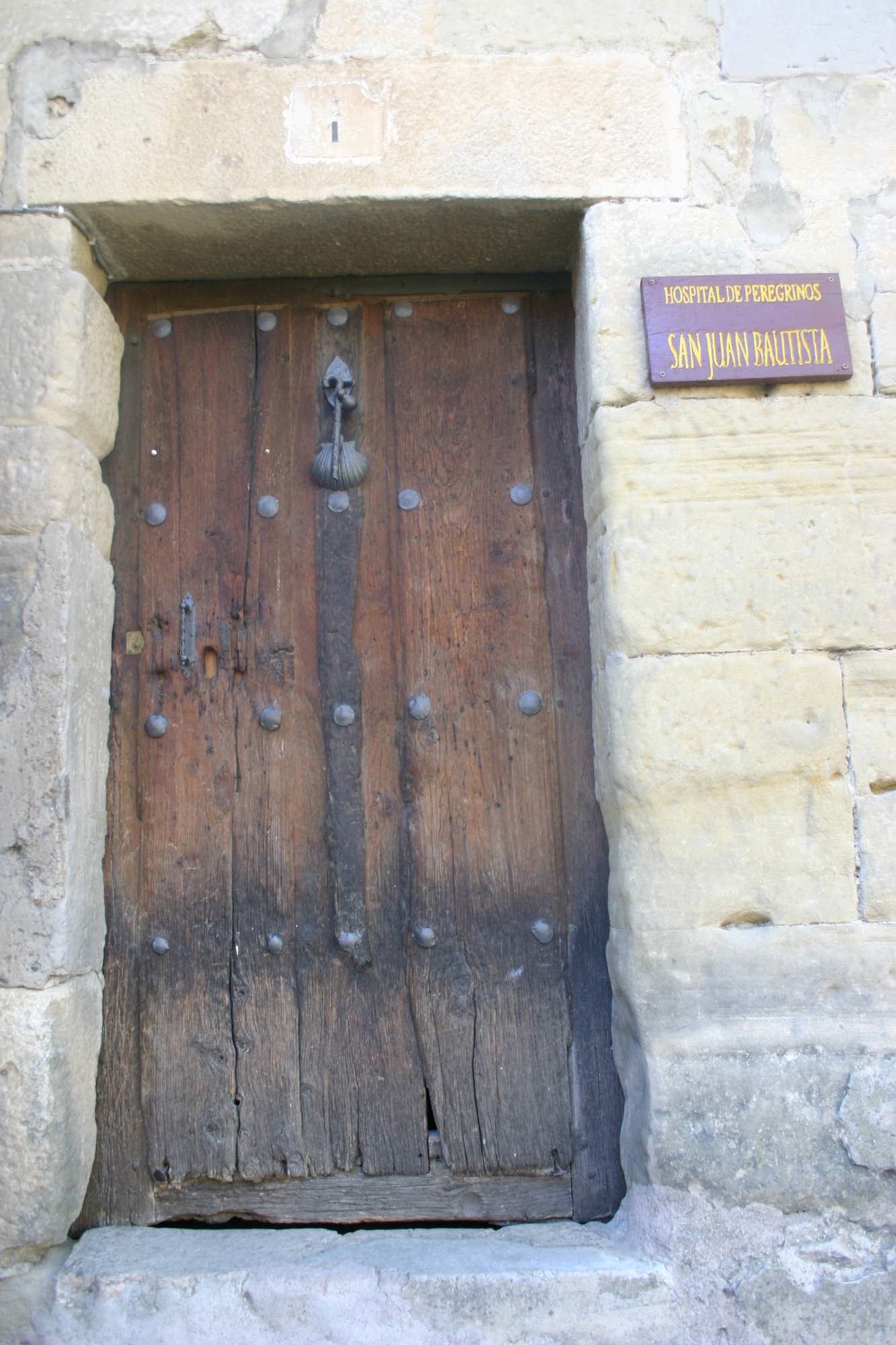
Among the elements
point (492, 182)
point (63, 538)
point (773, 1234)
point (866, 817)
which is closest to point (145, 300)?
point (63, 538)

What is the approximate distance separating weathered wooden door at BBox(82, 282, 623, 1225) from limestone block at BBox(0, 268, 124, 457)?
203mm

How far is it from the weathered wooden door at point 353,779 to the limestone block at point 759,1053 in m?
0.24

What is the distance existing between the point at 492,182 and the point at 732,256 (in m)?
0.46

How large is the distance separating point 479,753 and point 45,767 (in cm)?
78

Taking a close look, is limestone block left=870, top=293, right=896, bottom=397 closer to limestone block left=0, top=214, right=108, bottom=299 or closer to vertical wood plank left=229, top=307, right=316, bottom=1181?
vertical wood plank left=229, top=307, right=316, bottom=1181

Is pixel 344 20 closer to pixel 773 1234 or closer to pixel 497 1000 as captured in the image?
pixel 497 1000

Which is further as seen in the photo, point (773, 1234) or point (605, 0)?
point (605, 0)

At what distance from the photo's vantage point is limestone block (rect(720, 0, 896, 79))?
1644 mm

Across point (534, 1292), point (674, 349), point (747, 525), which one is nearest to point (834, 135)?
point (674, 349)

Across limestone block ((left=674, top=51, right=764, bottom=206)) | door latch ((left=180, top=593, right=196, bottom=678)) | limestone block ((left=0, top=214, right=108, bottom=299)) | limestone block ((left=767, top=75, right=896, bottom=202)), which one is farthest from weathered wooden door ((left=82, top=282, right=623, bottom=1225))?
limestone block ((left=767, top=75, right=896, bottom=202))

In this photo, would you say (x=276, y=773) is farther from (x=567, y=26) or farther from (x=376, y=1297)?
(x=567, y=26)

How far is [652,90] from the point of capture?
5.38 ft

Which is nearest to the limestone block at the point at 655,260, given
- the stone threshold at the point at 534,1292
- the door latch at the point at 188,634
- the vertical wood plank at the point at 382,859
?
the vertical wood plank at the point at 382,859

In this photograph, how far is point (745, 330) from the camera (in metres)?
1.55
